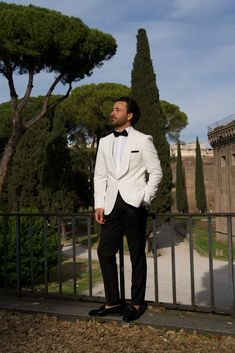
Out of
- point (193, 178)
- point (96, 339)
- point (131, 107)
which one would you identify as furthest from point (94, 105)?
point (96, 339)

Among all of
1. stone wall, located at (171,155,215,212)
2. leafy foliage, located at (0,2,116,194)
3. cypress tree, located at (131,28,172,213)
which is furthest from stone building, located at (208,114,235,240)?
stone wall, located at (171,155,215,212)

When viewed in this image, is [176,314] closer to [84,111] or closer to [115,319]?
[115,319]

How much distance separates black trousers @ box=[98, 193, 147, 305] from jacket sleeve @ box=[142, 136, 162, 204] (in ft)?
0.46

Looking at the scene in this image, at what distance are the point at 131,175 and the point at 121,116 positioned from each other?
44cm

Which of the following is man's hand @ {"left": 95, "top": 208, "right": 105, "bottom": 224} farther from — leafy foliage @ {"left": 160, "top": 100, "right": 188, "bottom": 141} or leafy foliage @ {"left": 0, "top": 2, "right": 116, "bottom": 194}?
leafy foliage @ {"left": 160, "top": 100, "right": 188, "bottom": 141}

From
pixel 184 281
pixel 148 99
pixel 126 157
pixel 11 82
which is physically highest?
pixel 11 82

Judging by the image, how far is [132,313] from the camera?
10.1 feet

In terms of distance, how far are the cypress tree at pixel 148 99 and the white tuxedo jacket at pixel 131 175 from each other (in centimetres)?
1345

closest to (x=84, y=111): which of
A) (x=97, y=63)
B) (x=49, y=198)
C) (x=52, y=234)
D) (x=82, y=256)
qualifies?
(x=49, y=198)

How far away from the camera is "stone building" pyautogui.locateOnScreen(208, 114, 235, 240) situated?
62.0 ft

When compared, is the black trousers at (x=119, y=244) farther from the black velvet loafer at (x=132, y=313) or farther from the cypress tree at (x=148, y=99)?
the cypress tree at (x=148, y=99)

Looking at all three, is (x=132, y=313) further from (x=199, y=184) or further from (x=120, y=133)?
(x=199, y=184)

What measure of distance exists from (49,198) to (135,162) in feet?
53.5

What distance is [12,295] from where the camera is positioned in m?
3.90
